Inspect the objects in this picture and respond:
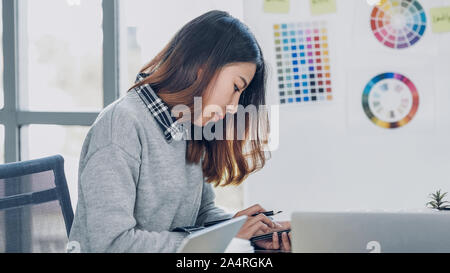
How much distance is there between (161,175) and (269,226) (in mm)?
297

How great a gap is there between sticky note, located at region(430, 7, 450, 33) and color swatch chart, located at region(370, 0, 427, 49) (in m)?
0.03

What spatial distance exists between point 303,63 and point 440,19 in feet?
1.70

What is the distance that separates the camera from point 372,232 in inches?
32.3

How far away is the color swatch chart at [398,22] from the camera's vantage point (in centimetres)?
183

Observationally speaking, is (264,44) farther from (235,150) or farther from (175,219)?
(175,219)

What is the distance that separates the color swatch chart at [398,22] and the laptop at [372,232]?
1.17m

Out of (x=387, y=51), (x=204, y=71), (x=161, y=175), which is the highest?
(x=387, y=51)

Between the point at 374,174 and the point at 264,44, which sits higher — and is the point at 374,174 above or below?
below

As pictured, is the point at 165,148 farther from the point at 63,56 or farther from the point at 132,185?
the point at 63,56

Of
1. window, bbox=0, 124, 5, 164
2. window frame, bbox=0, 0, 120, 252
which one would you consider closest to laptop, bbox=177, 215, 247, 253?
window frame, bbox=0, 0, 120, 252

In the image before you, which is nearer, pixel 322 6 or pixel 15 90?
pixel 322 6

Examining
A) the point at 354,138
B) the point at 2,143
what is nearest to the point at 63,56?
the point at 2,143
